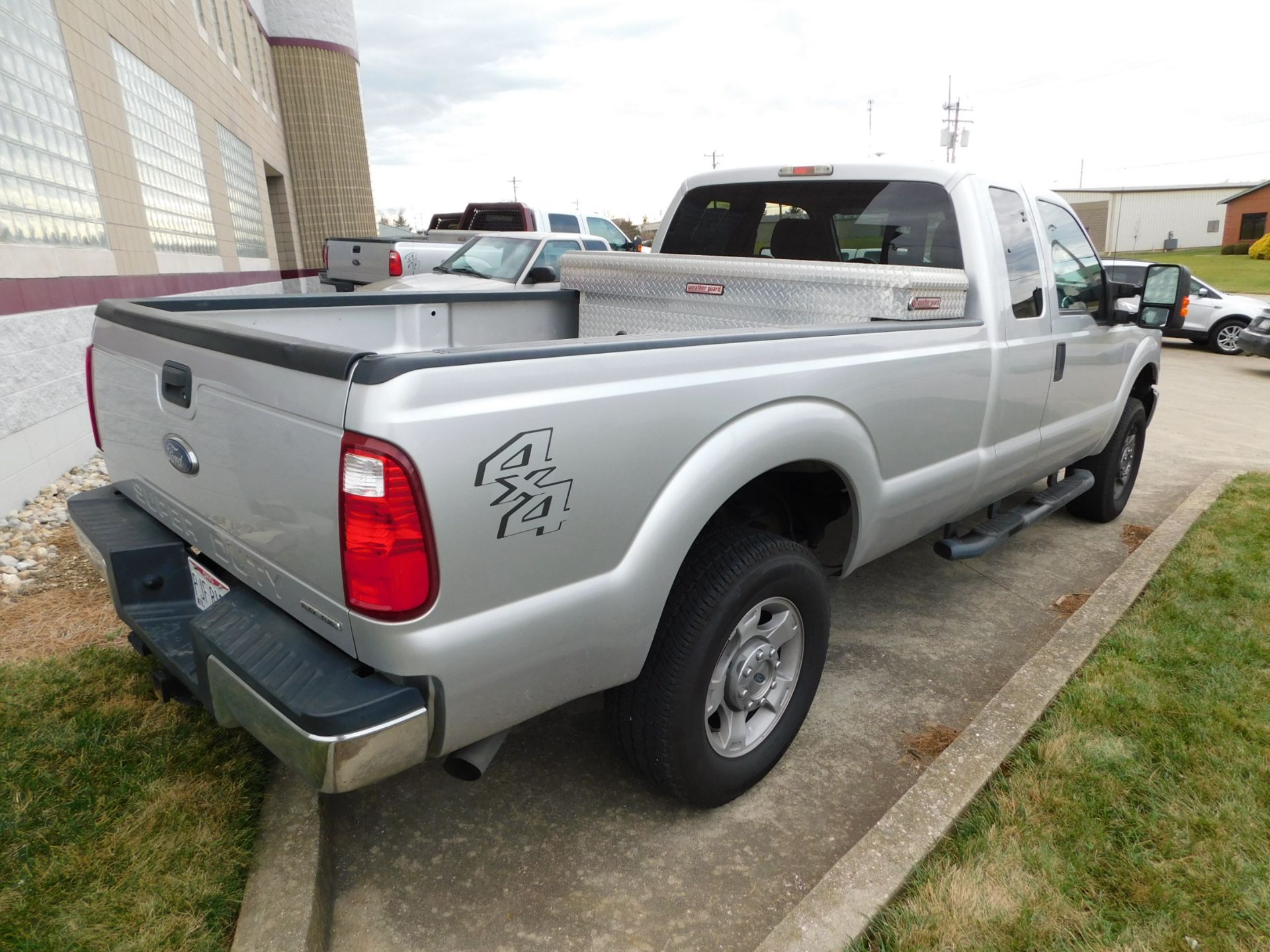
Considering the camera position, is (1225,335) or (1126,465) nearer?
(1126,465)

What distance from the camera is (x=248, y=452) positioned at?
1911 mm

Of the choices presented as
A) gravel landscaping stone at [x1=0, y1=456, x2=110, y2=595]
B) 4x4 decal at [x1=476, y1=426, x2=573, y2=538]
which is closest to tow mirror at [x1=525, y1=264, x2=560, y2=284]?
gravel landscaping stone at [x1=0, y1=456, x2=110, y2=595]

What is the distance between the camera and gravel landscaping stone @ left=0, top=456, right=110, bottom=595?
4.08 m

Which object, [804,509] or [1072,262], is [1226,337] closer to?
[1072,262]

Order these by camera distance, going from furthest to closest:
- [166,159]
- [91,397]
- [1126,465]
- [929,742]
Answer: [166,159]
[1126,465]
[929,742]
[91,397]

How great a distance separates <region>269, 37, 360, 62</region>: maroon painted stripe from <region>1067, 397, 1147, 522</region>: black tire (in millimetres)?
26041

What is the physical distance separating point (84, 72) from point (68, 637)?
6.22m

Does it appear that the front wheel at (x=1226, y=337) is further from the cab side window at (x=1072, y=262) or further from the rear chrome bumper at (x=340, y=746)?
the rear chrome bumper at (x=340, y=746)

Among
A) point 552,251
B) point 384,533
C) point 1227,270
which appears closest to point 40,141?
point 552,251

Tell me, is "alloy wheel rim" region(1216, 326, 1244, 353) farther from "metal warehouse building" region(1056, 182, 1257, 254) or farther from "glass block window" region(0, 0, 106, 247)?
"metal warehouse building" region(1056, 182, 1257, 254)

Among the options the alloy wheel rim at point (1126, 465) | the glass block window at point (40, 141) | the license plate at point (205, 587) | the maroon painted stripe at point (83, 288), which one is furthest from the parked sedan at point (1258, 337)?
the glass block window at point (40, 141)

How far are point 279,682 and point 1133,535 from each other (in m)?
5.19

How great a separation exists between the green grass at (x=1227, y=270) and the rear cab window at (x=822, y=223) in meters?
19.8

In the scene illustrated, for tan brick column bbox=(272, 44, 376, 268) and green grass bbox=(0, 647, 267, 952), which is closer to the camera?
green grass bbox=(0, 647, 267, 952)
